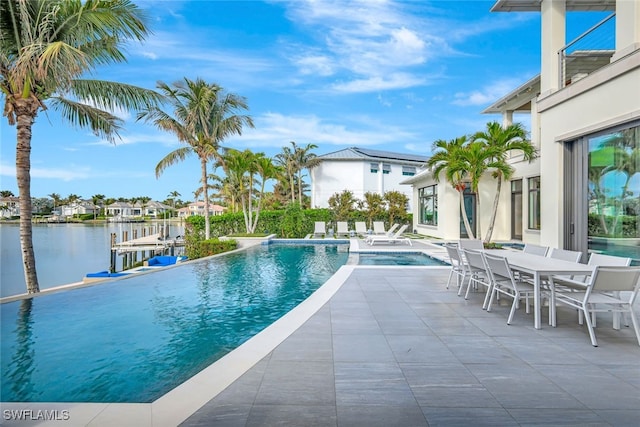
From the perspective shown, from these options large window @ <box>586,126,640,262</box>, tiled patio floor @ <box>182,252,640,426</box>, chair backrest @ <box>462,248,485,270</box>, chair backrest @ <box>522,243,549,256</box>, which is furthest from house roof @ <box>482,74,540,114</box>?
tiled patio floor @ <box>182,252,640,426</box>

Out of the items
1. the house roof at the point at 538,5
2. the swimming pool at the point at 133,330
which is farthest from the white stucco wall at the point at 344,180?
the swimming pool at the point at 133,330

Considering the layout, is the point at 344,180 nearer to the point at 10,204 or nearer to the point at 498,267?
the point at 10,204

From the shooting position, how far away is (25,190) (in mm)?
8734

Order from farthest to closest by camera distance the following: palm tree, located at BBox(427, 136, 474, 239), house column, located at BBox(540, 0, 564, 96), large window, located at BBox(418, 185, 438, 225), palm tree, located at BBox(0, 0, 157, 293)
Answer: large window, located at BBox(418, 185, 438, 225) → palm tree, located at BBox(427, 136, 474, 239) → house column, located at BBox(540, 0, 564, 96) → palm tree, located at BBox(0, 0, 157, 293)

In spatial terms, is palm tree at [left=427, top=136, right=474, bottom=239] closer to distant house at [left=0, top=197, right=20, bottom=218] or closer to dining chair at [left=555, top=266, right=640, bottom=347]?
dining chair at [left=555, top=266, right=640, bottom=347]

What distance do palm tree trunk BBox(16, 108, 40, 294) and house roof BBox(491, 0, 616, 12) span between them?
522 inches

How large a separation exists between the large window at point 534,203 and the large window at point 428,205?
218 inches

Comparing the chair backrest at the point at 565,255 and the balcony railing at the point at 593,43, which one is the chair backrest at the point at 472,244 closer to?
the chair backrest at the point at 565,255

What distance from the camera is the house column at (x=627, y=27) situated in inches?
283

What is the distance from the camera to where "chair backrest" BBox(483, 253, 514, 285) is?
5242 mm

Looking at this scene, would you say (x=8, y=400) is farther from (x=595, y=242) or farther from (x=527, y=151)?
(x=527, y=151)

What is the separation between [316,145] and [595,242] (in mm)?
29610

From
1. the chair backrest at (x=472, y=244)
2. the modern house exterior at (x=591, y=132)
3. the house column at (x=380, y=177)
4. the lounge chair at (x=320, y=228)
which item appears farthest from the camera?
the house column at (x=380, y=177)

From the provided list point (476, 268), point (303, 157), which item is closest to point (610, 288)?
point (476, 268)
